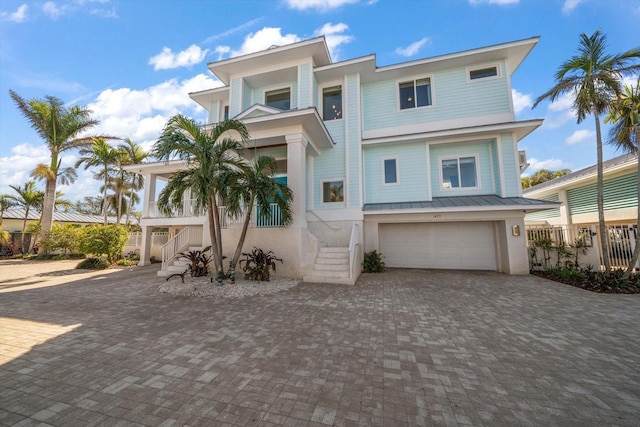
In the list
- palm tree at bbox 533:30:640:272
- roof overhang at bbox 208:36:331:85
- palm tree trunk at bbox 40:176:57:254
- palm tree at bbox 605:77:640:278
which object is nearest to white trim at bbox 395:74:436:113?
roof overhang at bbox 208:36:331:85

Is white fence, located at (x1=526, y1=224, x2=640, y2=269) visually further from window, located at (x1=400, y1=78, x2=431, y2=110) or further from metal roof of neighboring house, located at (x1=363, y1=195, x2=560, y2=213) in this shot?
window, located at (x1=400, y1=78, x2=431, y2=110)

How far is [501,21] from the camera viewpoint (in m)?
9.73

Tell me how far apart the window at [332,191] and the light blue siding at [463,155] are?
167 inches

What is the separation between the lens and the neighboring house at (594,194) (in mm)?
10977

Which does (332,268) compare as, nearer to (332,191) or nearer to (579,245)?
(332,191)

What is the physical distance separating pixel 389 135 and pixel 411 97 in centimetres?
218

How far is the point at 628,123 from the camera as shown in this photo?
7633 millimetres

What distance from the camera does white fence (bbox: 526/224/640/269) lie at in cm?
859

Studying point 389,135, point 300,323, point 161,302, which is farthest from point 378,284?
point 389,135

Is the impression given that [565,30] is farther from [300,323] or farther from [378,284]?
[300,323]

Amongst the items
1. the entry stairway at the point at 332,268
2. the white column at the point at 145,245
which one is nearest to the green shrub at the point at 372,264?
the entry stairway at the point at 332,268

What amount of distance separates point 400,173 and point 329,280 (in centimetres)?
621

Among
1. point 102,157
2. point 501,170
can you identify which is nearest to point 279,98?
point 501,170

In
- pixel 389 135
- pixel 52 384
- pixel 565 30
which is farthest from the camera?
pixel 389 135
